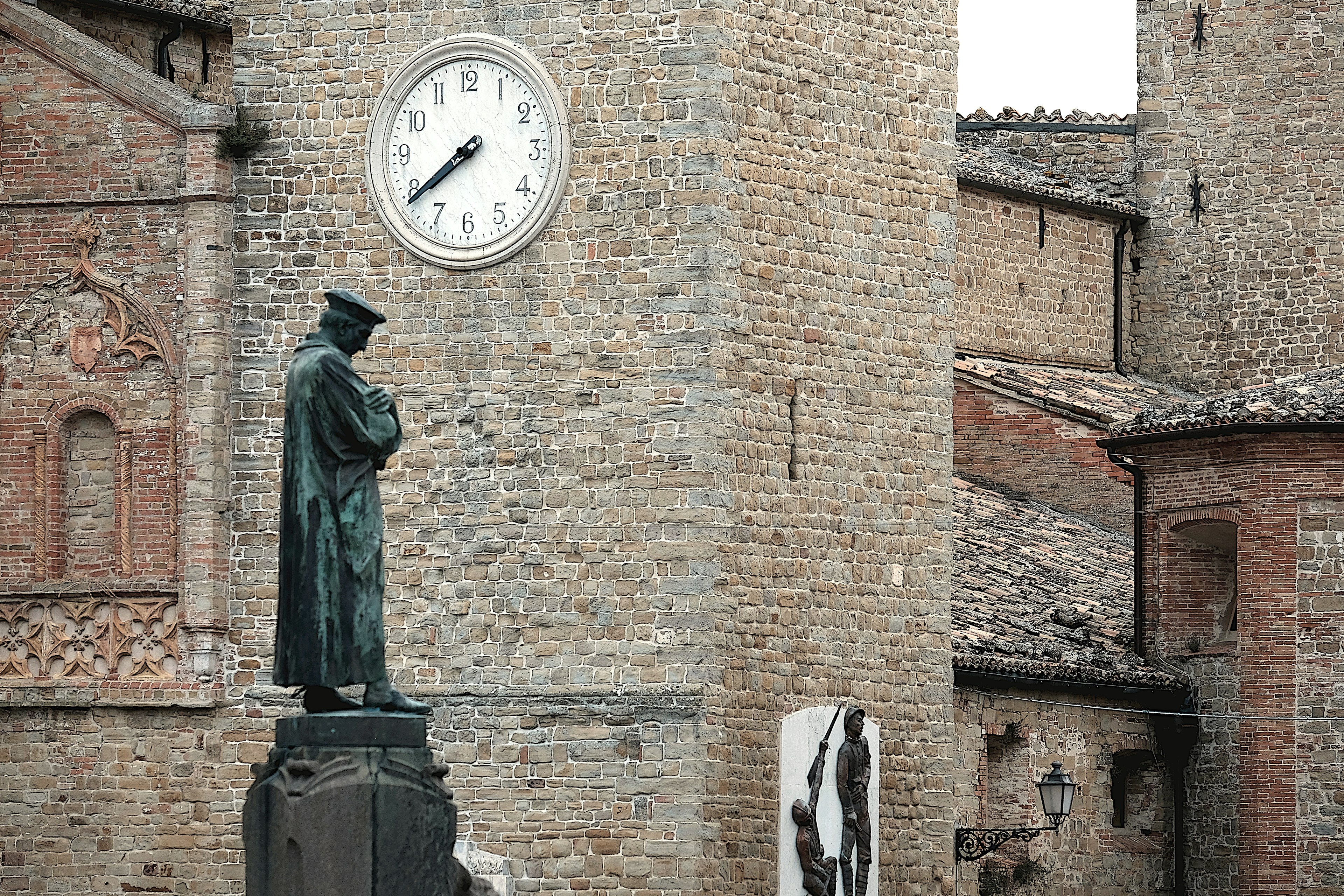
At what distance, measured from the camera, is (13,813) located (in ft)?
81.4

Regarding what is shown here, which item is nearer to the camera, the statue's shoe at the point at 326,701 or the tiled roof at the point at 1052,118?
the statue's shoe at the point at 326,701

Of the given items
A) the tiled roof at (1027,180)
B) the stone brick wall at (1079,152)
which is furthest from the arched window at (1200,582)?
the stone brick wall at (1079,152)

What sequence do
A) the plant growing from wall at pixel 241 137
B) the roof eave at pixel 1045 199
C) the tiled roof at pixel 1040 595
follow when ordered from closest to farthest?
the plant growing from wall at pixel 241 137, the tiled roof at pixel 1040 595, the roof eave at pixel 1045 199

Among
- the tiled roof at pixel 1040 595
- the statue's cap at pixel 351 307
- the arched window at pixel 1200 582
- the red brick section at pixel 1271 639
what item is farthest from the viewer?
the arched window at pixel 1200 582

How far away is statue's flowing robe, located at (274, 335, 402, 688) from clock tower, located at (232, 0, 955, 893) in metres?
8.06

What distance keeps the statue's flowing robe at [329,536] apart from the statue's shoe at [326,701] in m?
0.08

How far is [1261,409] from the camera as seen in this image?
29625 millimetres

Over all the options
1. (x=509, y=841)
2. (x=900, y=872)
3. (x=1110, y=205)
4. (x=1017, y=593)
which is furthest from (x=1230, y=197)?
(x=509, y=841)

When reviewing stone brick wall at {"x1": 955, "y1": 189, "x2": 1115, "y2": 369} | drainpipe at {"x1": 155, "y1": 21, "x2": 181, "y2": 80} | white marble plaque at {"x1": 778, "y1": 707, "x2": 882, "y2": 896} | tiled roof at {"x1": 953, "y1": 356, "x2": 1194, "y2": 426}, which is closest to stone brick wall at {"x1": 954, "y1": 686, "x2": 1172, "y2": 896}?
white marble plaque at {"x1": 778, "y1": 707, "x2": 882, "y2": 896}

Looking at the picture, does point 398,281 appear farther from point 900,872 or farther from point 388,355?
point 900,872

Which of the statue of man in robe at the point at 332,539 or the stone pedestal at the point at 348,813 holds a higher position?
the statue of man in robe at the point at 332,539

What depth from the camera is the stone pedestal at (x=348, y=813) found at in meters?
14.8

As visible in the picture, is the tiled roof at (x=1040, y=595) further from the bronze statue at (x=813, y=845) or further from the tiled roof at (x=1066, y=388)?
the bronze statue at (x=813, y=845)

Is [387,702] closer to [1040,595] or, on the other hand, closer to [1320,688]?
[1320,688]
